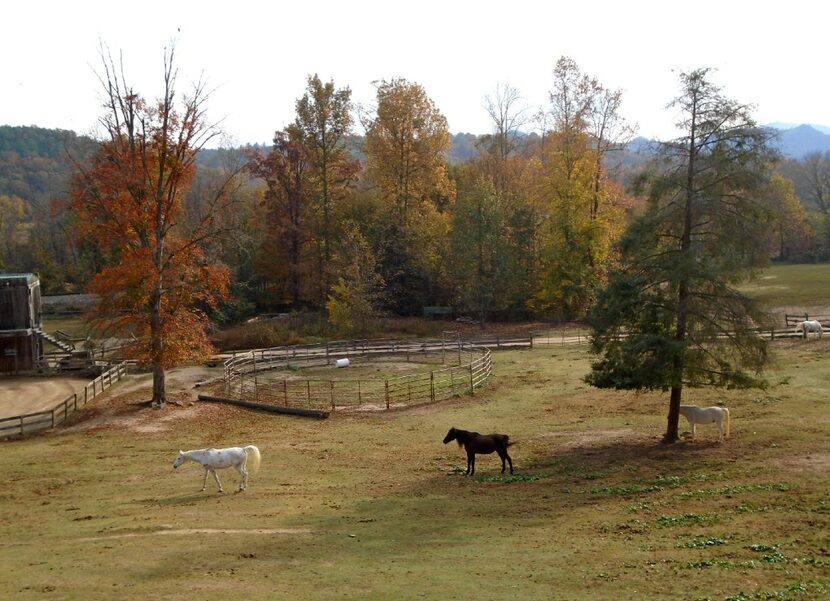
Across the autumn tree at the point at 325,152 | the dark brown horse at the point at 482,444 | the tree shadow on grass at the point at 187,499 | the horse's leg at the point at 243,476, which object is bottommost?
the tree shadow on grass at the point at 187,499

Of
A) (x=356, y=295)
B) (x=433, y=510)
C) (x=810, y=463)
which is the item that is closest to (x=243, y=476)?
(x=433, y=510)

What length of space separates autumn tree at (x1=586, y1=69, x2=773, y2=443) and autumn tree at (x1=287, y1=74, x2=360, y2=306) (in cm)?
4094

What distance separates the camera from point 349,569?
12.7 m

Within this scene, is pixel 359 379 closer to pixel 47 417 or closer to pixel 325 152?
pixel 47 417

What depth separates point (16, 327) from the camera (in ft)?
138

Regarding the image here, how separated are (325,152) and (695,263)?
45.2 metres

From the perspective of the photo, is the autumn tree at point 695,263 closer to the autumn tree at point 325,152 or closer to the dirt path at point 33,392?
the dirt path at point 33,392

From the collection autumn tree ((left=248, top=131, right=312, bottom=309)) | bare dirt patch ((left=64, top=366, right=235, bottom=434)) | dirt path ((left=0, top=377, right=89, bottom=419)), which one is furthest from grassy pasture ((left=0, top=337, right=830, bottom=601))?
autumn tree ((left=248, top=131, right=312, bottom=309))

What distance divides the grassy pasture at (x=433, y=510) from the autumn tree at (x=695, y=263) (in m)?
2.60

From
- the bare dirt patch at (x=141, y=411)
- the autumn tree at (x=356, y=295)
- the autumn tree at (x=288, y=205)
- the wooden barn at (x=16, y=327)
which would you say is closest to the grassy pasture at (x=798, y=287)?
the autumn tree at (x=356, y=295)

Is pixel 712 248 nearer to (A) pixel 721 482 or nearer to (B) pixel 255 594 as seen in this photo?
(A) pixel 721 482

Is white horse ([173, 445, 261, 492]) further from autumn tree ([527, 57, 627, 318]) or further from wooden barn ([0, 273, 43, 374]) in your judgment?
autumn tree ([527, 57, 627, 318])

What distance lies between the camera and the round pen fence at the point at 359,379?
34.2 meters

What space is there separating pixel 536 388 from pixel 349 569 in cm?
2377
